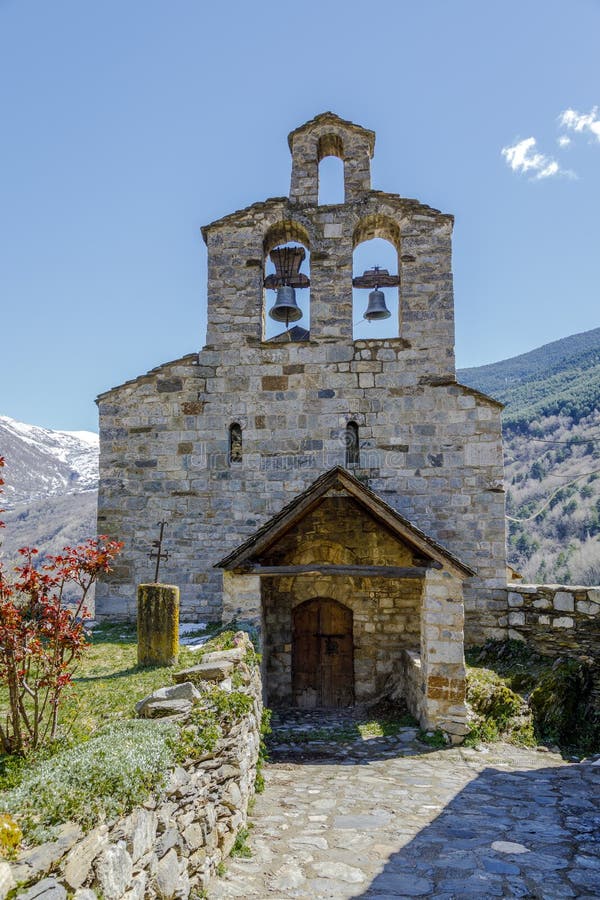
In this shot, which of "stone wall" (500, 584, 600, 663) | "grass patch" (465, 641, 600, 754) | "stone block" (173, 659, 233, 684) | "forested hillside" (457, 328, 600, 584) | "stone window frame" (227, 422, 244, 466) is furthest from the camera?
"forested hillside" (457, 328, 600, 584)

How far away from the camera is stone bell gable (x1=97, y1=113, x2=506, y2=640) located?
35.1ft

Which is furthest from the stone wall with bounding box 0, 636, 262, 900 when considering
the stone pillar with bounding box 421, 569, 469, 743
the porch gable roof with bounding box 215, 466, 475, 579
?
the stone pillar with bounding box 421, 569, 469, 743

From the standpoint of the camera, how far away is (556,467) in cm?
4556

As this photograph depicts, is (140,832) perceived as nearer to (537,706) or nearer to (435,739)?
(435,739)

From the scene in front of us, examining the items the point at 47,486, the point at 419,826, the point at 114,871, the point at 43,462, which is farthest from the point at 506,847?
the point at 43,462

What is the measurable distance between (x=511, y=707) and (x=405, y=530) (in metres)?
2.94

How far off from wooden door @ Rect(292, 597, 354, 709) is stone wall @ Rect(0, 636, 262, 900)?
453cm

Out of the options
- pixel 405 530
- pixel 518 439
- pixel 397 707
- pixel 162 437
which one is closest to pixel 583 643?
pixel 397 707

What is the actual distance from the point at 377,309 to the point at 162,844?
9.43m

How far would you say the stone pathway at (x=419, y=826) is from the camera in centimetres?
458

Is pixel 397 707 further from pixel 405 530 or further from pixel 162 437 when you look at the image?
pixel 162 437

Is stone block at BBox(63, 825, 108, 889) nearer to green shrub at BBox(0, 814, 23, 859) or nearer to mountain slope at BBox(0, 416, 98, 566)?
green shrub at BBox(0, 814, 23, 859)

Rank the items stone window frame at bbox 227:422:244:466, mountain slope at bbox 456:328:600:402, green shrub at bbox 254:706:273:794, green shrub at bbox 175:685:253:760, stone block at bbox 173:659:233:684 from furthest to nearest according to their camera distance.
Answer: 1. mountain slope at bbox 456:328:600:402
2. stone window frame at bbox 227:422:244:466
3. green shrub at bbox 254:706:273:794
4. stone block at bbox 173:659:233:684
5. green shrub at bbox 175:685:253:760

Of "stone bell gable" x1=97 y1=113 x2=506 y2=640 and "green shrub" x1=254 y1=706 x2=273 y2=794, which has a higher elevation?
"stone bell gable" x1=97 y1=113 x2=506 y2=640
